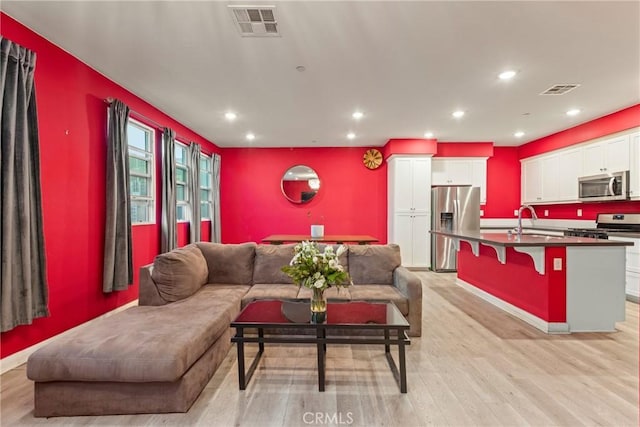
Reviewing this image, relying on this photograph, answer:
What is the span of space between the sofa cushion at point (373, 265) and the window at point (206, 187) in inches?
159

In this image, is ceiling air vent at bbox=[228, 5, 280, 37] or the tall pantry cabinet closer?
ceiling air vent at bbox=[228, 5, 280, 37]

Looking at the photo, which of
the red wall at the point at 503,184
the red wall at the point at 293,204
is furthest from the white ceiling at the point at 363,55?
the red wall at the point at 293,204

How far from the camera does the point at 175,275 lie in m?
2.66

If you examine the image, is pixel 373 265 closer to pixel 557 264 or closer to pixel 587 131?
pixel 557 264

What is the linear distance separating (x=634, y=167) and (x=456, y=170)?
2615 mm

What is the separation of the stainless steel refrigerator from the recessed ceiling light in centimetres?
292

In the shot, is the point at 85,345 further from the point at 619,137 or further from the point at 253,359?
the point at 619,137

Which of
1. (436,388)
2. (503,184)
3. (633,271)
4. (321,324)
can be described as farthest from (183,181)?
(633,271)

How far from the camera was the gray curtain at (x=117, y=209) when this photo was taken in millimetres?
3111

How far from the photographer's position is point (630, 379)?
6.92ft

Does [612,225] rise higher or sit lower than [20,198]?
lower

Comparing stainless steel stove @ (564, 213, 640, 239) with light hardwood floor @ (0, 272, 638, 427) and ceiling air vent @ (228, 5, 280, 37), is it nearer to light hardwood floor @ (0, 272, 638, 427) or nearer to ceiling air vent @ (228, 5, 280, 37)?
light hardwood floor @ (0, 272, 638, 427)

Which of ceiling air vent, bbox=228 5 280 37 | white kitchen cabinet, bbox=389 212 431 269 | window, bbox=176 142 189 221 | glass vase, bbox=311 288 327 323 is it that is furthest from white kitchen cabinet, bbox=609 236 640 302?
window, bbox=176 142 189 221

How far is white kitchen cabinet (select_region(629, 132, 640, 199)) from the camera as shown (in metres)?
4.03
